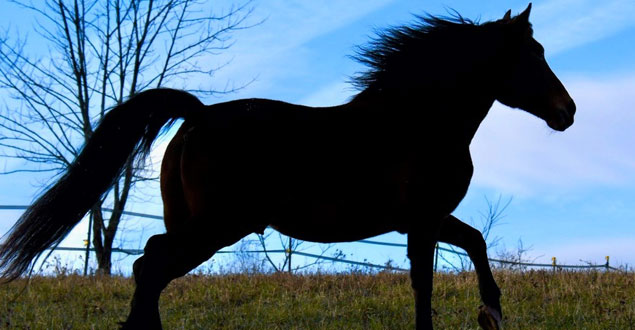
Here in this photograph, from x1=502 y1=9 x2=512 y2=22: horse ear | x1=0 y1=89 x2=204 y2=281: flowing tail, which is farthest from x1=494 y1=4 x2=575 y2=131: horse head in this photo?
x1=0 y1=89 x2=204 y2=281: flowing tail

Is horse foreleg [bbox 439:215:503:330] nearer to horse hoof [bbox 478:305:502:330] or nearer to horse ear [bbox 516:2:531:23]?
horse hoof [bbox 478:305:502:330]

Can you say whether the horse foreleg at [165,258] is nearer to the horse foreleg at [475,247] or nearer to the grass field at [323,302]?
the grass field at [323,302]

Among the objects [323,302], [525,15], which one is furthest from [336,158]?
[323,302]

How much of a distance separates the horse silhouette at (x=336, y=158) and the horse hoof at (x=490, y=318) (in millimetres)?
10

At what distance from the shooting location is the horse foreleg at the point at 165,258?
167 inches

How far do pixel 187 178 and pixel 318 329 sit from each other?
2.22 meters

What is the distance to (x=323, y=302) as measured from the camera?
741cm

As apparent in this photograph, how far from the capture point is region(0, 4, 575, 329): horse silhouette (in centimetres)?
437

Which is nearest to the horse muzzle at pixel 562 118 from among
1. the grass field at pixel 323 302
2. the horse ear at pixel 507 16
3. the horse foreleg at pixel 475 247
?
the horse ear at pixel 507 16

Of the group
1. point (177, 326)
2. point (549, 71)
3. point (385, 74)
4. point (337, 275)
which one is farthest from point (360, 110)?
point (337, 275)

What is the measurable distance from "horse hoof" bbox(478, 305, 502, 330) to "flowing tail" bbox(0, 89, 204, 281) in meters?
2.71

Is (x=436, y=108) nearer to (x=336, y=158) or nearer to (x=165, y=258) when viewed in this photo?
(x=336, y=158)

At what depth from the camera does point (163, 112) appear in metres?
4.85

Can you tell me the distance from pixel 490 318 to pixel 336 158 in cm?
188
